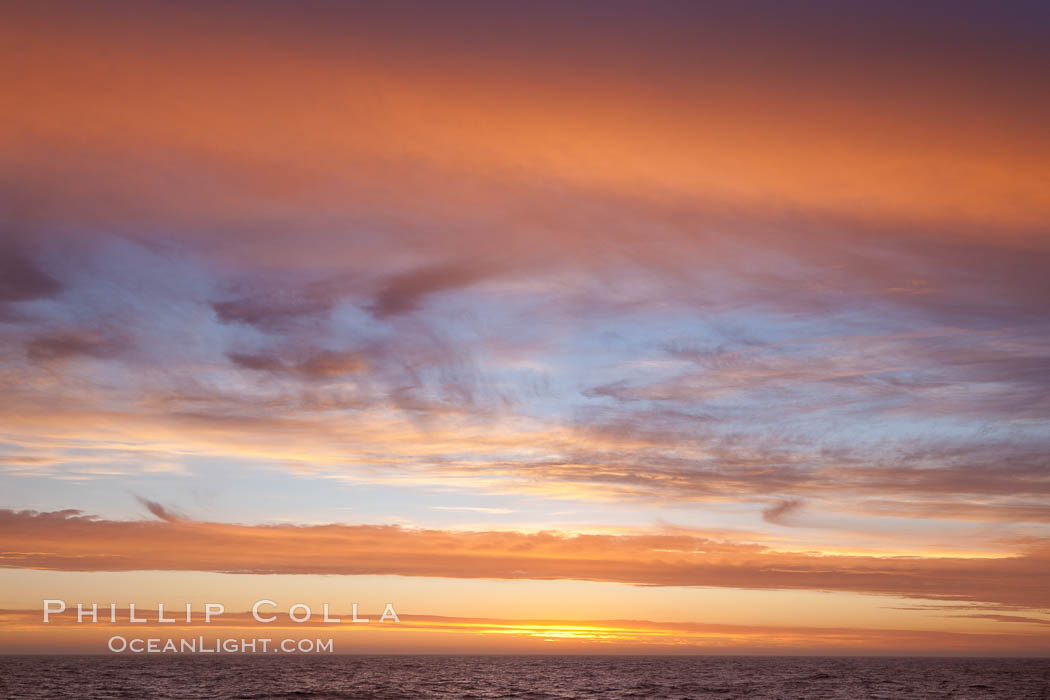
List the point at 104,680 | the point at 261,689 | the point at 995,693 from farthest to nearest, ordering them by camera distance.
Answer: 1. the point at 104,680
2. the point at 995,693
3. the point at 261,689

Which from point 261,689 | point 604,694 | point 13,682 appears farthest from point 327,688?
point 13,682

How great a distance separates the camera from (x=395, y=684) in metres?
118

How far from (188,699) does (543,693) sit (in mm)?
41054

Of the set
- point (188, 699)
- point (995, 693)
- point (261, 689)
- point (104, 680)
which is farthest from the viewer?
point (104, 680)

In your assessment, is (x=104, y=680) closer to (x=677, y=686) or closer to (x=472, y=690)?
(x=472, y=690)

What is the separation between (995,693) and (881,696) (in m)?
20.6

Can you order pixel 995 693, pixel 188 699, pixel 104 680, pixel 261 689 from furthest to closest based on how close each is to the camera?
pixel 104 680 → pixel 995 693 → pixel 261 689 → pixel 188 699

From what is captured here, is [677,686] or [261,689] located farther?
[677,686]

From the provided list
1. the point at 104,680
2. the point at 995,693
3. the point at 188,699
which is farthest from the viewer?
the point at 104,680

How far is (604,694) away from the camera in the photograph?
103062 mm

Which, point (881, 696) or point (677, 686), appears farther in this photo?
point (677, 686)

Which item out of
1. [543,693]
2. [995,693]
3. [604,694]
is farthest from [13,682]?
[995,693]

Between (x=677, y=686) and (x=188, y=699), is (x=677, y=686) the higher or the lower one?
the lower one

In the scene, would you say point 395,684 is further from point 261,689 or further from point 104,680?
point 104,680
